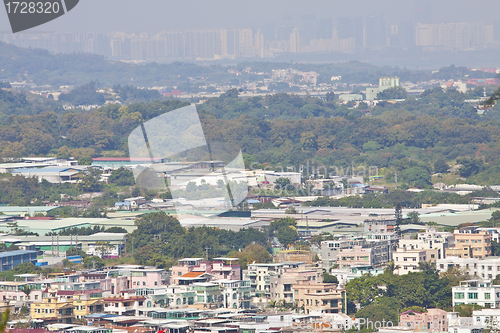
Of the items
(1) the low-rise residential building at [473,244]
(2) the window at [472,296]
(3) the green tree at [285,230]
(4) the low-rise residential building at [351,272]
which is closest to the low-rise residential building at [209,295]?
(4) the low-rise residential building at [351,272]

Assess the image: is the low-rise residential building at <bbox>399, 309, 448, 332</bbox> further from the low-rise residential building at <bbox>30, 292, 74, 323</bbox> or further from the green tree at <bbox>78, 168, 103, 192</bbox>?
the green tree at <bbox>78, 168, 103, 192</bbox>

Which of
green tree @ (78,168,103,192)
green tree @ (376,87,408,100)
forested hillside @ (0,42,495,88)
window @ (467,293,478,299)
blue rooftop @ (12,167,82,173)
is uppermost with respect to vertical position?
forested hillside @ (0,42,495,88)

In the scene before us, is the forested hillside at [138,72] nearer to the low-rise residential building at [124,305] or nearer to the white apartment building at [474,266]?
the white apartment building at [474,266]

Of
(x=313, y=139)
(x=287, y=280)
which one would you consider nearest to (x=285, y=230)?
(x=287, y=280)

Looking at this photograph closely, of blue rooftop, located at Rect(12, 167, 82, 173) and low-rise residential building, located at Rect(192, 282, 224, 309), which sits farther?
blue rooftop, located at Rect(12, 167, 82, 173)

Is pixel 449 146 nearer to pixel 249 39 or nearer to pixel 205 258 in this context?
pixel 205 258

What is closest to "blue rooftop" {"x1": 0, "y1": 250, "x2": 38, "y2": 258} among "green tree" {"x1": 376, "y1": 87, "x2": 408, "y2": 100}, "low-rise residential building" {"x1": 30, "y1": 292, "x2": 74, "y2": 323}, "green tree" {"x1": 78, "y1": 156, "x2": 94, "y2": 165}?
"low-rise residential building" {"x1": 30, "y1": 292, "x2": 74, "y2": 323}
